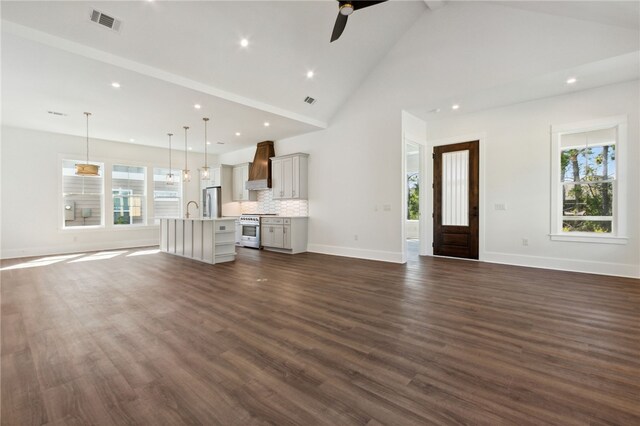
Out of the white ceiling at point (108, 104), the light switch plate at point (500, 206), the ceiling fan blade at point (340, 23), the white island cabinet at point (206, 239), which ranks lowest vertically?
the white island cabinet at point (206, 239)

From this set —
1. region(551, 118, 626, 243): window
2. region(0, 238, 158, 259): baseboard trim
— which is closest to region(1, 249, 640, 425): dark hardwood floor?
region(551, 118, 626, 243): window

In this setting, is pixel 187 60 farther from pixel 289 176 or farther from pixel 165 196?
pixel 165 196

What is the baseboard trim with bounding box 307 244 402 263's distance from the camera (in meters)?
→ 5.88

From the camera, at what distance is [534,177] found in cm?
520

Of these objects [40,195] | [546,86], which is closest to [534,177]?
[546,86]

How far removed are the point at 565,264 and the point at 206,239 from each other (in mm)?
6727

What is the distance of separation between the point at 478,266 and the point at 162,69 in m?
6.28

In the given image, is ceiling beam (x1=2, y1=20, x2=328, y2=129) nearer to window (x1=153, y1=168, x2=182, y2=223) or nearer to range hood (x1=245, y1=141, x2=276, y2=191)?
range hood (x1=245, y1=141, x2=276, y2=191)

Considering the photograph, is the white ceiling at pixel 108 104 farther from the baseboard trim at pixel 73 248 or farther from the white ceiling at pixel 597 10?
the white ceiling at pixel 597 10

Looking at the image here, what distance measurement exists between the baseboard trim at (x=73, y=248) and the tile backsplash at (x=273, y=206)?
305 cm

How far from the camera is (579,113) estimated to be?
482cm

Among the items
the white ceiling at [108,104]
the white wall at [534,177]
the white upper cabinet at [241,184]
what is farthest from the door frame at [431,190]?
the white upper cabinet at [241,184]

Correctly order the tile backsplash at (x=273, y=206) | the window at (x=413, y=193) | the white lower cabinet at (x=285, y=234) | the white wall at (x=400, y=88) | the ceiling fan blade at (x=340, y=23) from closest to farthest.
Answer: the ceiling fan blade at (x=340, y=23)
the white wall at (x=400, y=88)
the white lower cabinet at (x=285, y=234)
the tile backsplash at (x=273, y=206)
the window at (x=413, y=193)

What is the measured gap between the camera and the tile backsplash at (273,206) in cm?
768
